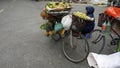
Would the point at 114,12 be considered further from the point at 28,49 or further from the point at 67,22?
the point at 28,49

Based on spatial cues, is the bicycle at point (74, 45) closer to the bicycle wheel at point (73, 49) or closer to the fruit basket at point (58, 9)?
the bicycle wheel at point (73, 49)

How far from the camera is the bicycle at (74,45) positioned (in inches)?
160

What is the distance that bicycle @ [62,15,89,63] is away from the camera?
160 inches

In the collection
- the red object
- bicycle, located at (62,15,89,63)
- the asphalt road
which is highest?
the red object

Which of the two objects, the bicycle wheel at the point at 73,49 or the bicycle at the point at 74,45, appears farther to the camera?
the bicycle wheel at the point at 73,49

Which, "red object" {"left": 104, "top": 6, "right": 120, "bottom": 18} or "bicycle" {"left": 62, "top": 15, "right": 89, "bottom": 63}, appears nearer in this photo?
"red object" {"left": 104, "top": 6, "right": 120, "bottom": 18}

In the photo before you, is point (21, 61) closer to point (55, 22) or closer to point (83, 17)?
point (55, 22)

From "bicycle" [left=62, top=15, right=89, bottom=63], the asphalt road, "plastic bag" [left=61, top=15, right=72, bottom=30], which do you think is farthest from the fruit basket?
the asphalt road

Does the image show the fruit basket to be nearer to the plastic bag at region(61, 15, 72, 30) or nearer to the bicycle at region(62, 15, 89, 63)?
the plastic bag at region(61, 15, 72, 30)

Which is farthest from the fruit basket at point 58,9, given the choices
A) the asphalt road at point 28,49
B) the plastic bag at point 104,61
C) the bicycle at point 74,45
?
the plastic bag at point 104,61

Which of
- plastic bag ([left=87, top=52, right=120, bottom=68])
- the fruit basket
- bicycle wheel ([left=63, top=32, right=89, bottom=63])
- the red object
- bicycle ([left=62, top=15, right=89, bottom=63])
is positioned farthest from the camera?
the fruit basket

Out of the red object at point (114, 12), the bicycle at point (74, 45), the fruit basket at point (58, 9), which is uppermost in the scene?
the red object at point (114, 12)

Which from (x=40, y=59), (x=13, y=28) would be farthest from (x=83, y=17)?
(x=13, y=28)

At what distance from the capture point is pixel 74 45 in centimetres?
457
